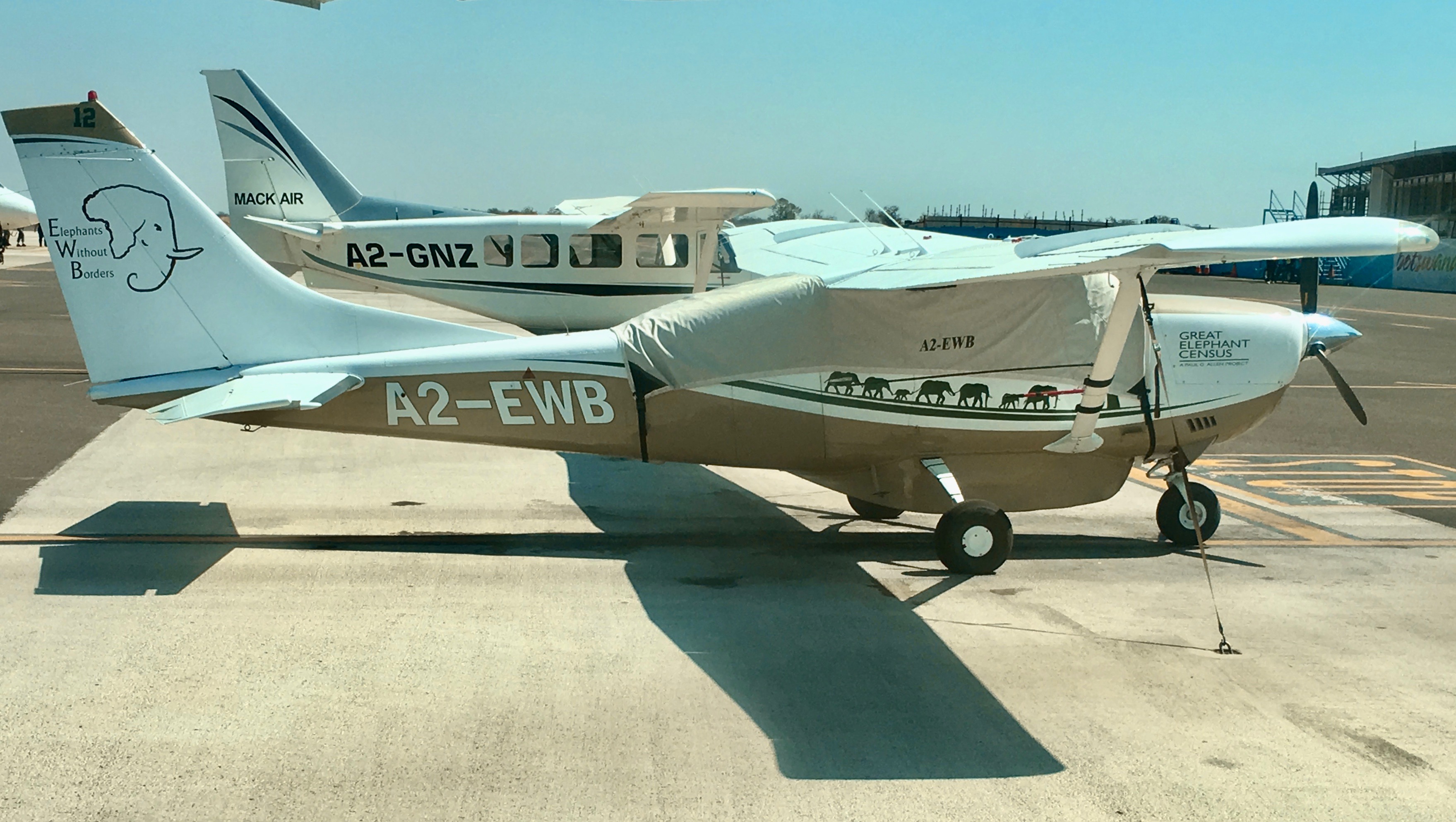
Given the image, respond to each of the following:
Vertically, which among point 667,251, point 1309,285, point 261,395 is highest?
point 667,251

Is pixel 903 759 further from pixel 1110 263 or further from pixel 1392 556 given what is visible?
pixel 1392 556

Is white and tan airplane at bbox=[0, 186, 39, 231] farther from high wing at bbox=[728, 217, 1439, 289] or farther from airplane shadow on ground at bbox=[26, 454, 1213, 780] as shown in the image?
high wing at bbox=[728, 217, 1439, 289]

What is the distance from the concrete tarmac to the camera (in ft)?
Result: 17.0

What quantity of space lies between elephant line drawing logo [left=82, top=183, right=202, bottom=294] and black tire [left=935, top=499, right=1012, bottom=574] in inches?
241

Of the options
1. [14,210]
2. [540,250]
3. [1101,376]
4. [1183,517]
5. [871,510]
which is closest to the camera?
[1101,376]

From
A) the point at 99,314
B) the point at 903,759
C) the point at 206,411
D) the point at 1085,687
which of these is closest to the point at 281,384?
the point at 206,411

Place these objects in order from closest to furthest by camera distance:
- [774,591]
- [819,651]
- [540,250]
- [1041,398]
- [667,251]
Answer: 1. [819,651]
2. [774,591]
3. [1041,398]
4. [667,251]
5. [540,250]

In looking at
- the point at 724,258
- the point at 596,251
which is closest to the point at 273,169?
the point at 596,251

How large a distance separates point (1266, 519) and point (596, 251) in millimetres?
10262

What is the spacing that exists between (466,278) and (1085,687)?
13706 mm

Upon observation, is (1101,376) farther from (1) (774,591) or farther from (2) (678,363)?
(2) (678,363)

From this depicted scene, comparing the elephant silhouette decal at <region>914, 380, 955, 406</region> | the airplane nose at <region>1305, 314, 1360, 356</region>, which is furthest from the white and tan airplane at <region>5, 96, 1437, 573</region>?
the airplane nose at <region>1305, 314, 1360, 356</region>

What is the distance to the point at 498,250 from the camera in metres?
17.9

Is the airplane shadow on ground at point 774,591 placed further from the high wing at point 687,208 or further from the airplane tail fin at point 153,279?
the high wing at point 687,208
